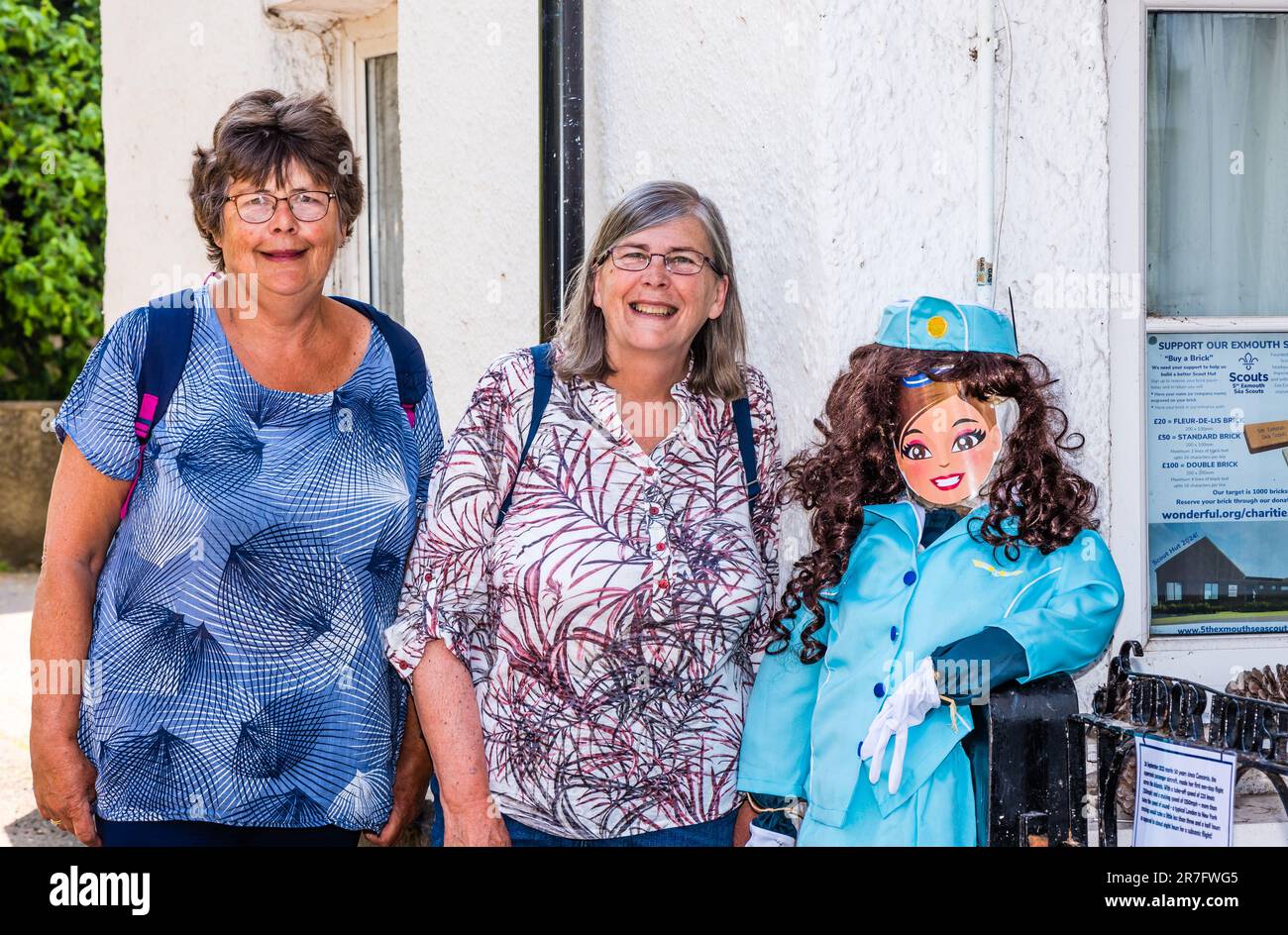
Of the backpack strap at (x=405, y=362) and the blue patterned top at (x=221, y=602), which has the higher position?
the backpack strap at (x=405, y=362)

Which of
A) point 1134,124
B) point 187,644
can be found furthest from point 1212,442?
point 187,644

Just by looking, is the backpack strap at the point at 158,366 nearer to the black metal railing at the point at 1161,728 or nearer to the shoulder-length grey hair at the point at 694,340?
the shoulder-length grey hair at the point at 694,340

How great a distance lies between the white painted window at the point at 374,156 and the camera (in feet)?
16.6

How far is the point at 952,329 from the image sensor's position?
7.71 feet

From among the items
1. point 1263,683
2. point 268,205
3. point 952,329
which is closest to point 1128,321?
point 1263,683

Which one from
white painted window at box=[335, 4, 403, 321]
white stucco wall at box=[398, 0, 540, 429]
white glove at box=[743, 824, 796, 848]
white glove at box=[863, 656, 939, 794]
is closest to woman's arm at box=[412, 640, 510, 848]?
white glove at box=[743, 824, 796, 848]

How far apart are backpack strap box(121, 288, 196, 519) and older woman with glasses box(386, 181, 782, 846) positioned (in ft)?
1.74

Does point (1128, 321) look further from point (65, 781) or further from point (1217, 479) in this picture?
Answer: point (65, 781)

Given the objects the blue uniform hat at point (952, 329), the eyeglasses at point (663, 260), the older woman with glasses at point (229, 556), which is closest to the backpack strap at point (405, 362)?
the older woman with glasses at point (229, 556)

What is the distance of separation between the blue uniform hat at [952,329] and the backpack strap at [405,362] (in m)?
1.01

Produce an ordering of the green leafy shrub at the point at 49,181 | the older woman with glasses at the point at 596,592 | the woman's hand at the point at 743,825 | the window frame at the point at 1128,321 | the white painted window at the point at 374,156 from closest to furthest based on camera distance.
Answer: the older woman with glasses at the point at 596,592
the woman's hand at the point at 743,825
the window frame at the point at 1128,321
the white painted window at the point at 374,156
the green leafy shrub at the point at 49,181

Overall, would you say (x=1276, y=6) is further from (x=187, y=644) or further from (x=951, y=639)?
(x=187, y=644)

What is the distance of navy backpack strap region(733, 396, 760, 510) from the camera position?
2643 millimetres

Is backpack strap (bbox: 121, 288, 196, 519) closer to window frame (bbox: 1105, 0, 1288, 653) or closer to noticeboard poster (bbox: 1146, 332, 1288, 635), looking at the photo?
window frame (bbox: 1105, 0, 1288, 653)
